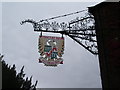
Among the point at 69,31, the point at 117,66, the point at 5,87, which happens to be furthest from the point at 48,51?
the point at 5,87

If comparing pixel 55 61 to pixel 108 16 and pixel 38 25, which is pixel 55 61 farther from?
pixel 108 16

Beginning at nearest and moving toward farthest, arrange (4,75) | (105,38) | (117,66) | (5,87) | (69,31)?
1. (117,66)
2. (105,38)
3. (69,31)
4. (5,87)
5. (4,75)

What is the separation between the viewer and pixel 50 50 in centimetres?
1218

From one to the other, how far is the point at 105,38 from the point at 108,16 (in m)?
1.45

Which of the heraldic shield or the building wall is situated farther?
the heraldic shield

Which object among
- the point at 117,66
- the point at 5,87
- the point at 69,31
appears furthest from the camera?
the point at 5,87

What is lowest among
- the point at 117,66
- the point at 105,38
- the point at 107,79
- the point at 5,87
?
the point at 5,87

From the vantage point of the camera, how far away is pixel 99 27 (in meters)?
12.2

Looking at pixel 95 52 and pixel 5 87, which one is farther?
pixel 5 87

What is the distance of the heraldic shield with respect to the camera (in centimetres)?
1207

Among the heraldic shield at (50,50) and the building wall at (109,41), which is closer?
the building wall at (109,41)

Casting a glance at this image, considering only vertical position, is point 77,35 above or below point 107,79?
above

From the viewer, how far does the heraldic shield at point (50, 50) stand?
12071mm

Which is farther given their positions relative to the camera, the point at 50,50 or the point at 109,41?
the point at 50,50
